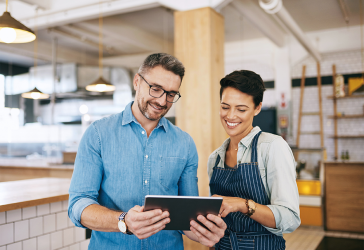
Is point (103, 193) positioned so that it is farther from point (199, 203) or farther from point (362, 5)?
point (362, 5)

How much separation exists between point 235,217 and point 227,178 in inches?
8.7

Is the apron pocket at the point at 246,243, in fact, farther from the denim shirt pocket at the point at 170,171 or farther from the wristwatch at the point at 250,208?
the denim shirt pocket at the point at 170,171

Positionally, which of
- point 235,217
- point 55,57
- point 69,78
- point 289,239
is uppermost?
point 55,57

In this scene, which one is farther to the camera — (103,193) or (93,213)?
(103,193)

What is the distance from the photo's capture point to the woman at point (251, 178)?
59.0 inches

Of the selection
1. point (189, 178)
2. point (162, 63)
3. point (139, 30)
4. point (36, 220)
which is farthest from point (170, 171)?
point (139, 30)

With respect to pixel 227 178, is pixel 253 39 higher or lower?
higher

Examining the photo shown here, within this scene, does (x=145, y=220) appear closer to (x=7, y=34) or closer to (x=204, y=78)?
(x=7, y=34)

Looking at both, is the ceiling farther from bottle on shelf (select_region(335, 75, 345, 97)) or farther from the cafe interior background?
bottle on shelf (select_region(335, 75, 345, 97))

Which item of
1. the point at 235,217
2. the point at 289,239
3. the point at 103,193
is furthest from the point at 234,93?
the point at 289,239

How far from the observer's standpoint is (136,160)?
1.57 m

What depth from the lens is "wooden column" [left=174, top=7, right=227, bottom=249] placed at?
4.15 m

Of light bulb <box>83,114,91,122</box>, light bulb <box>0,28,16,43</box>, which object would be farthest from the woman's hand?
light bulb <box>83,114,91,122</box>

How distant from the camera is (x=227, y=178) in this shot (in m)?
1.77
